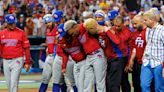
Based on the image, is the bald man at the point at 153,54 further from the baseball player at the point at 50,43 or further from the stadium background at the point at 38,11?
the stadium background at the point at 38,11

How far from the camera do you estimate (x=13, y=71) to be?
44.2 ft

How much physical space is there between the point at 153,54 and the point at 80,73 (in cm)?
166

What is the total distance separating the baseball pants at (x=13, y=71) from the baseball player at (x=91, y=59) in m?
1.76

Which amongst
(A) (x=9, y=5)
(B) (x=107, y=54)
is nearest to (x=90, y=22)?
(B) (x=107, y=54)

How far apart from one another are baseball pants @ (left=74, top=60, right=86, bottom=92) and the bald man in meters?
1.31

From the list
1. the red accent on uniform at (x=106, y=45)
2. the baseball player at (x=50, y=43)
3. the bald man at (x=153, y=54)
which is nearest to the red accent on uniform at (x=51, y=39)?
the baseball player at (x=50, y=43)

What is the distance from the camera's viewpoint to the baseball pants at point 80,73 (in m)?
12.5

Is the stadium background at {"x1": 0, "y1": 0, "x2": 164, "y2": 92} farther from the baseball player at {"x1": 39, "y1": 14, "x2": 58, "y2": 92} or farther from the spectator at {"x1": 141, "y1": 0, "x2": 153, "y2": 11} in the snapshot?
the baseball player at {"x1": 39, "y1": 14, "x2": 58, "y2": 92}

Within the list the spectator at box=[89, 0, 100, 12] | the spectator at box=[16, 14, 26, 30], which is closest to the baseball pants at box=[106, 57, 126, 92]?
the spectator at box=[16, 14, 26, 30]

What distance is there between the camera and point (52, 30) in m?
14.5

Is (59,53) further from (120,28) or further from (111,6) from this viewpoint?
(111,6)

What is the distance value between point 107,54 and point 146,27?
0.98m

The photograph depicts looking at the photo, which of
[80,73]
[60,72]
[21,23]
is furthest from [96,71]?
[21,23]

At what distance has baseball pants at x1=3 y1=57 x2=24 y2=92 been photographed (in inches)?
528
